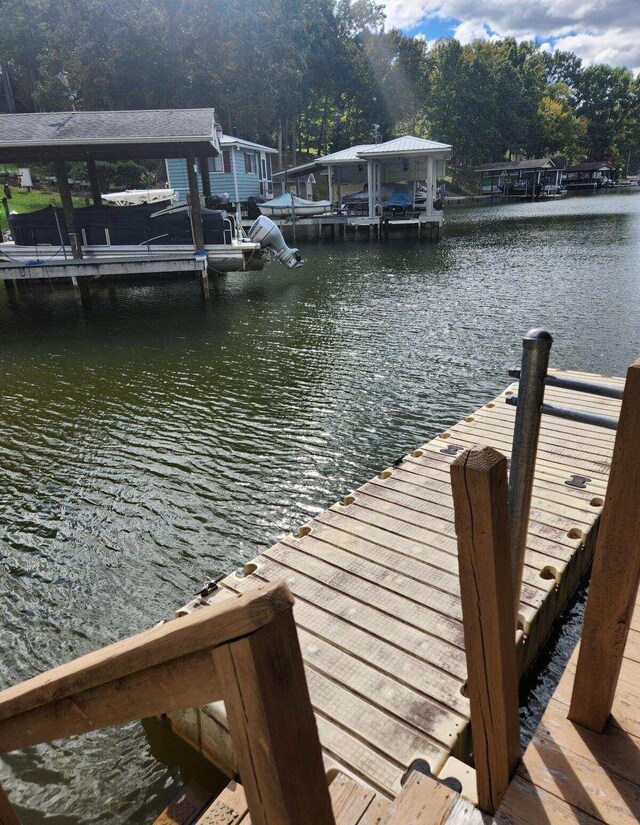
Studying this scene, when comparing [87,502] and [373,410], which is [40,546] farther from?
[373,410]

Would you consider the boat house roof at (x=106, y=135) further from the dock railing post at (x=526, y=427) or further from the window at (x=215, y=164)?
the window at (x=215, y=164)

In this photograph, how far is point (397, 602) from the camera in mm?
3732

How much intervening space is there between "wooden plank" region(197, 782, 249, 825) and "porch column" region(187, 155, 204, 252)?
53.6ft

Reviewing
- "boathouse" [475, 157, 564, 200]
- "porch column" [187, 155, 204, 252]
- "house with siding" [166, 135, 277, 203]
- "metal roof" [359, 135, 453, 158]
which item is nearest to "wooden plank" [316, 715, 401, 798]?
"porch column" [187, 155, 204, 252]

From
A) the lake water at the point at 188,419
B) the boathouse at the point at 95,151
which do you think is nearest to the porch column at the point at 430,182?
the lake water at the point at 188,419

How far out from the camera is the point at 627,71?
308ft

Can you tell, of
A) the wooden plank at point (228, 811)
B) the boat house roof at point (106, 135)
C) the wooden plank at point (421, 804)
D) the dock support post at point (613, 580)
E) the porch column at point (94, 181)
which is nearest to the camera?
the dock support post at point (613, 580)

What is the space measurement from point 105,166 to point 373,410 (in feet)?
132

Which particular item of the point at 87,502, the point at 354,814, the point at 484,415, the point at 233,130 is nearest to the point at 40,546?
the point at 87,502

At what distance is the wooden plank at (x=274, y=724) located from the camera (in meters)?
0.71

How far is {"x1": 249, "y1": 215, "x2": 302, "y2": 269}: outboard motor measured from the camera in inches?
725

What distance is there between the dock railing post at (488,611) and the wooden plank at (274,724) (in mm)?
698

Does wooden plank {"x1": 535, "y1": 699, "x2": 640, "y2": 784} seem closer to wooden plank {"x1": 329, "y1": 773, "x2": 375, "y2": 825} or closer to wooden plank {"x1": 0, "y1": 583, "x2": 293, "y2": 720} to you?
wooden plank {"x1": 329, "y1": 773, "x2": 375, "y2": 825}

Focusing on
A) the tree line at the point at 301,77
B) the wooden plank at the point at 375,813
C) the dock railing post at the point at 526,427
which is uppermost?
the tree line at the point at 301,77
